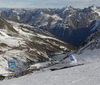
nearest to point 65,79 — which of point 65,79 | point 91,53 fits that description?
point 65,79

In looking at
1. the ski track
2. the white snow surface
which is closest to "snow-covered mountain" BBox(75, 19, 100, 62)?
the white snow surface

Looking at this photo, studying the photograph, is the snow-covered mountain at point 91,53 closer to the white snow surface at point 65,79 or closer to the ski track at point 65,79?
the white snow surface at point 65,79

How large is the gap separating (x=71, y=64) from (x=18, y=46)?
65.7m

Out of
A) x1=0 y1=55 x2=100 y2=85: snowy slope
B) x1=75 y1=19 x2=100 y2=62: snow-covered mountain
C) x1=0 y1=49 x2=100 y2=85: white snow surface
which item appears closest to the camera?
x1=0 y1=55 x2=100 y2=85: snowy slope

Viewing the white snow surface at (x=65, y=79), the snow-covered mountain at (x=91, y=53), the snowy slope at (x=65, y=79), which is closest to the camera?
the snowy slope at (x=65, y=79)

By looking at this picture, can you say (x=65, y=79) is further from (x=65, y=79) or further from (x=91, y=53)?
(x=91, y=53)

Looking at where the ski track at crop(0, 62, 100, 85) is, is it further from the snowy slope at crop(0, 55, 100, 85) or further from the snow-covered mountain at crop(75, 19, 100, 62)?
the snow-covered mountain at crop(75, 19, 100, 62)

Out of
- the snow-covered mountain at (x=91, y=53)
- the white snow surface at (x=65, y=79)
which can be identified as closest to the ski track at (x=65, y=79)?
the white snow surface at (x=65, y=79)

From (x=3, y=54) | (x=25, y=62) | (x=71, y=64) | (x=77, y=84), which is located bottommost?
(x=25, y=62)

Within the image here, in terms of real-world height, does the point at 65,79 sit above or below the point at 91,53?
above

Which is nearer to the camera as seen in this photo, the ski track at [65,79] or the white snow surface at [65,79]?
the ski track at [65,79]

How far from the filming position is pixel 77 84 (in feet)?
38.8

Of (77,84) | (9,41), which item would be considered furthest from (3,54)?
(77,84)

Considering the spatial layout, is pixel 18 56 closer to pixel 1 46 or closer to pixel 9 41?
pixel 1 46
